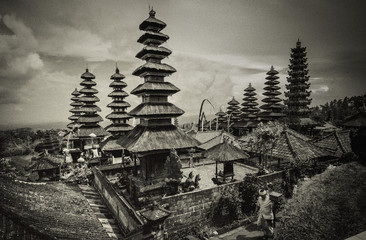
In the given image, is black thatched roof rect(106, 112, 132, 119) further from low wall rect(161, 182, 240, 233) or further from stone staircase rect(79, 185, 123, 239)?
low wall rect(161, 182, 240, 233)

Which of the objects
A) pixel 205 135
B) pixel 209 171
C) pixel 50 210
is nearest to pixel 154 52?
pixel 209 171

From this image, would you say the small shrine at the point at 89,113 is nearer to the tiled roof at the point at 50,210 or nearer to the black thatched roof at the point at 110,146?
the black thatched roof at the point at 110,146

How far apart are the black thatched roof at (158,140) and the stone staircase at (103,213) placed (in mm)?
3558

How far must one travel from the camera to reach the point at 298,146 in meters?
16.2

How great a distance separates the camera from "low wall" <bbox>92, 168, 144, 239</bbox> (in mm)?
6126

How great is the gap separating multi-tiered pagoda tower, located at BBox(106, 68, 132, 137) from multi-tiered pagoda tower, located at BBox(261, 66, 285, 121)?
26.5 metres

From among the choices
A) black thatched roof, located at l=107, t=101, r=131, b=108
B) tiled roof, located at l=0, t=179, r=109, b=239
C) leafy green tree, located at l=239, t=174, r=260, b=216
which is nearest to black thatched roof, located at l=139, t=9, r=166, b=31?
black thatched roof, located at l=107, t=101, r=131, b=108

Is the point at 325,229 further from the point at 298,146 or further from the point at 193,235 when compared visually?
the point at 298,146

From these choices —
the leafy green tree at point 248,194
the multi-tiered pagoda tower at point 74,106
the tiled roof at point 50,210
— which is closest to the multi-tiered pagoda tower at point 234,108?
the multi-tiered pagoda tower at point 74,106

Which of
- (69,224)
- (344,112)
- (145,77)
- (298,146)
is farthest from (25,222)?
(344,112)

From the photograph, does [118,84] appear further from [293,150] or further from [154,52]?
[293,150]

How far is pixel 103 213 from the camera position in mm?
8711

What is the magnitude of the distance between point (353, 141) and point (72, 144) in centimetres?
3573

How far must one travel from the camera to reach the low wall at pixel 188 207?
9.45m
